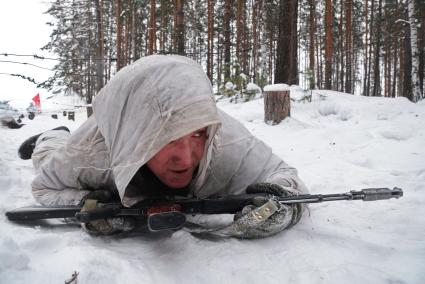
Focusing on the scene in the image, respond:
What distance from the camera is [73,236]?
144 centimetres

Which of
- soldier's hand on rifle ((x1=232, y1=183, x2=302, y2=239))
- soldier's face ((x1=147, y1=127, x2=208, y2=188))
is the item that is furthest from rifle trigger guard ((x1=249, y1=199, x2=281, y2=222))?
soldier's face ((x1=147, y1=127, x2=208, y2=188))

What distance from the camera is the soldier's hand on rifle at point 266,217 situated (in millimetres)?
1342

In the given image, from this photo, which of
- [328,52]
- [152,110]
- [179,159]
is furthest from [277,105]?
[328,52]

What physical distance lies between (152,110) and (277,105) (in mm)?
4276

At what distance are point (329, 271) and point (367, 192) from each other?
439 mm

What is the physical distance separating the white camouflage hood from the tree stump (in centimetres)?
399

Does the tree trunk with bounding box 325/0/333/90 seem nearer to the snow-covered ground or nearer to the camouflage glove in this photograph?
the snow-covered ground

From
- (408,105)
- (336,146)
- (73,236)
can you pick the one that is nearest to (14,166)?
(73,236)

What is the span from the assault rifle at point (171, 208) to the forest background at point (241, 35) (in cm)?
187

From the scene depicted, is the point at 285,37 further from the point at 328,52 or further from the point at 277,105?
the point at 328,52

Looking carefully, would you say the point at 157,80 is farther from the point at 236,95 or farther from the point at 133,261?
the point at 236,95

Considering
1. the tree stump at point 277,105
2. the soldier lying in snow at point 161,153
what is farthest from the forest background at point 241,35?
the soldier lying in snow at point 161,153

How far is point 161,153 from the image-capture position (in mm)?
1350

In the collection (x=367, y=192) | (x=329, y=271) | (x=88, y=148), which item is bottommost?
(x=329, y=271)
